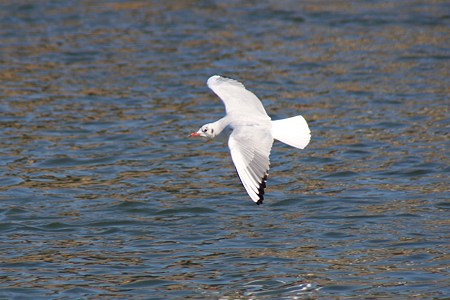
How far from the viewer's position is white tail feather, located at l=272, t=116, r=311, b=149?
8.20m

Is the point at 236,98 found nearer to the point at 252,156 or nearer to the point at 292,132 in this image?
the point at 292,132

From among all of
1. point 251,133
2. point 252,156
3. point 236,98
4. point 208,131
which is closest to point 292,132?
point 251,133

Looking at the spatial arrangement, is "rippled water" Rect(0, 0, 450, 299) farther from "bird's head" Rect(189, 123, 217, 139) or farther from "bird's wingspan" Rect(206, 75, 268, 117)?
"bird's head" Rect(189, 123, 217, 139)

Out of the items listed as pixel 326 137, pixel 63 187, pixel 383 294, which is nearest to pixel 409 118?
pixel 326 137

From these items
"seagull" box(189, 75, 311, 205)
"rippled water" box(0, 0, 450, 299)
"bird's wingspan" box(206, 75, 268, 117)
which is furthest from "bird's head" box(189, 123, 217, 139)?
"rippled water" box(0, 0, 450, 299)

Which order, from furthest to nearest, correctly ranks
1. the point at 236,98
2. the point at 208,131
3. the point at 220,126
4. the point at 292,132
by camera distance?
the point at 236,98 < the point at 208,131 < the point at 220,126 < the point at 292,132

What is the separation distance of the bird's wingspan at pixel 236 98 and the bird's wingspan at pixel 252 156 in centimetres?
78

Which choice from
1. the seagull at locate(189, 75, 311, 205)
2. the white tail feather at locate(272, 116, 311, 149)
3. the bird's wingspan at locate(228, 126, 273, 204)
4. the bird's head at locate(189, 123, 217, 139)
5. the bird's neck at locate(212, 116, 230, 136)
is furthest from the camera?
the bird's head at locate(189, 123, 217, 139)

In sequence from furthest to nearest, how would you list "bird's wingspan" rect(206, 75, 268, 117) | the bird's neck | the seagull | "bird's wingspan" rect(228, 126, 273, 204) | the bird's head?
"bird's wingspan" rect(206, 75, 268, 117) → the bird's head → the bird's neck → the seagull → "bird's wingspan" rect(228, 126, 273, 204)

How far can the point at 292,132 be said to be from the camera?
27.4 feet

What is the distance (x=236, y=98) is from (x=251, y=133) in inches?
53.9

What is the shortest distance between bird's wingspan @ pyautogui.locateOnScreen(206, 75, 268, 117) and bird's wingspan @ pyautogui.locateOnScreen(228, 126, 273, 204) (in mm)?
778

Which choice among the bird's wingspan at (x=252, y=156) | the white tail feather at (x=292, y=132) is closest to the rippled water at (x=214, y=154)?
the bird's wingspan at (x=252, y=156)

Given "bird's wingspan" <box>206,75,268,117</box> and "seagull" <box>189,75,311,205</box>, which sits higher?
"bird's wingspan" <box>206,75,268,117</box>
